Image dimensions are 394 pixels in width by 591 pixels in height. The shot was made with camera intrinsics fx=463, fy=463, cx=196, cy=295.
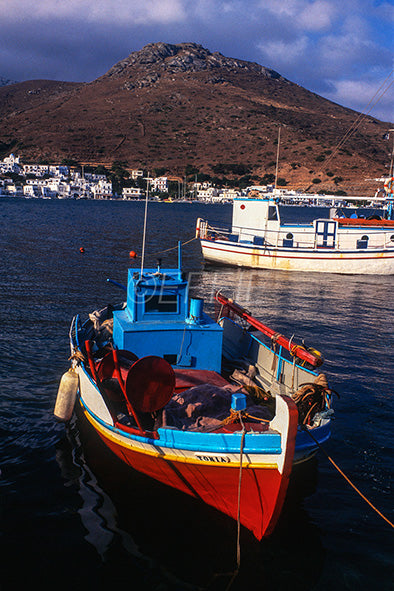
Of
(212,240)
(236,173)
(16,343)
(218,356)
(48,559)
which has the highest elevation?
(236,173)

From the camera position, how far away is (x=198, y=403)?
9.12 metres

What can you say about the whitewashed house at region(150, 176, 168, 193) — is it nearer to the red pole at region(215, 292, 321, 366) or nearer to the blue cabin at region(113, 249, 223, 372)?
the red pole at region(215, 292, 321, 366)

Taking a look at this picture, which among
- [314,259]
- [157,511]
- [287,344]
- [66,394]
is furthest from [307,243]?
[157,511]

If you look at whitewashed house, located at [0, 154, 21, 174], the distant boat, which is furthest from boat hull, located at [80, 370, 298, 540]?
whitewashed house, located at [0, 154, 21, 174]

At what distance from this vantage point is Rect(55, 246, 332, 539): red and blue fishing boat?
751 centimetres

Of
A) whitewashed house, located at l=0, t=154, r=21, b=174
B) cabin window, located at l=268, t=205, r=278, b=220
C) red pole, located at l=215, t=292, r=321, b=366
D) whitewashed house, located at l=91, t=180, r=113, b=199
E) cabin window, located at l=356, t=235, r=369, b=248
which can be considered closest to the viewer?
red pole, located at l=215, t=292, r=321, b=366

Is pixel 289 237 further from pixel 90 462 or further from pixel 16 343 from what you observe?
pixel 90 462

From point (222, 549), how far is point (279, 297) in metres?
21.6

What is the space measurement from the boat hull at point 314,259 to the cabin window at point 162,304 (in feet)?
86.4

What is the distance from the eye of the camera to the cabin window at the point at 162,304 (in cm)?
1114

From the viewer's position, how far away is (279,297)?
28562mm

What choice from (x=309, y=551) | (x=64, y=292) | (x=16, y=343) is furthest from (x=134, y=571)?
(x=64, y=292)

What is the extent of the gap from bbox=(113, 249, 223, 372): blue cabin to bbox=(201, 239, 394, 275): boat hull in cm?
2617

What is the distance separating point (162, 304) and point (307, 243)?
2808 cm
